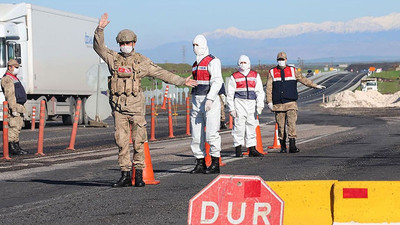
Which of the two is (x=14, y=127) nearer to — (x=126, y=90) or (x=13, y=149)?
(x=13, y=149)

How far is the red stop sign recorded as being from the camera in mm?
6879

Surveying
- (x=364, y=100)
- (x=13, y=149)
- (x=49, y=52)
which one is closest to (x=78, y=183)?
(x=13, y=149)

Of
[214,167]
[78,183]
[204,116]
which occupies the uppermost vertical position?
[204,116]

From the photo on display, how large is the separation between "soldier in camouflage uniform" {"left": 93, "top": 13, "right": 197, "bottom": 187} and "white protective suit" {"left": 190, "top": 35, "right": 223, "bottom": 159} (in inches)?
64.4

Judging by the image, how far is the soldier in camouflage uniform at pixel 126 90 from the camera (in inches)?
467

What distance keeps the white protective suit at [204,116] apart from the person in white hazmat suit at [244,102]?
11.8 feet

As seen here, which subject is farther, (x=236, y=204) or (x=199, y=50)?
(x=199, y=50)

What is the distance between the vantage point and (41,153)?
20.1 meters

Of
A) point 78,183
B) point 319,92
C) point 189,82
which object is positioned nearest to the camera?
point 189,82

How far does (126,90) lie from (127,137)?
62 cm

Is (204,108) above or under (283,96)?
under

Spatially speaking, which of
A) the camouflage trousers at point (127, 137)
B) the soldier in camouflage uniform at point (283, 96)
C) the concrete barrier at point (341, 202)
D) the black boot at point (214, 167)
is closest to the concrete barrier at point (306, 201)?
the concrete barrier at point (341, 202)

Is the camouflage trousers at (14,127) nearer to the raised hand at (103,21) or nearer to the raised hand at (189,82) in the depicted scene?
the raised hand at (189,82)

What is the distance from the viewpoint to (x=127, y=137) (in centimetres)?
1201
